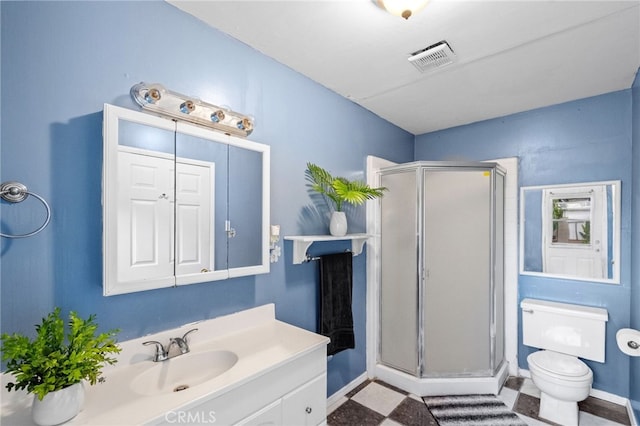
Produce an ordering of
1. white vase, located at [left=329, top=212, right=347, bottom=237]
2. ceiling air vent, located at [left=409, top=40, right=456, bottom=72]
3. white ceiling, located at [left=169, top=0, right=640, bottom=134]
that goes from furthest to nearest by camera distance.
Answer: white vase, located at [left=329, top=212, right=347, bottom=237]
ceiling air vent, located at [left=409, top=40, right=456, bottom=72]
white ceiling, located at [left=169, top=0, right=640, bottom=134]

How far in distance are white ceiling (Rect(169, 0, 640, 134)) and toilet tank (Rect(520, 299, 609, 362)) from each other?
1.70m

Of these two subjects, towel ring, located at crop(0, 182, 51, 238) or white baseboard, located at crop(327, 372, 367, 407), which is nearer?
towel ring, located at crop(0, 182, 51, 238)

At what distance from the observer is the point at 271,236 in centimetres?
173

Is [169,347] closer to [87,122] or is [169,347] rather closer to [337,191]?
[87,122]

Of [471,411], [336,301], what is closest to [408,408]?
[471,411]

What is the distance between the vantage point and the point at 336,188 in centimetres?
188

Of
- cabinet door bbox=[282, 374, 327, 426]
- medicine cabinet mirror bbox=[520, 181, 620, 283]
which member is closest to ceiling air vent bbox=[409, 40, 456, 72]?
medicine cabinet mirror bbox=[520, 181, 620, 283]

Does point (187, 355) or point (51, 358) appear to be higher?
point (51, 358)

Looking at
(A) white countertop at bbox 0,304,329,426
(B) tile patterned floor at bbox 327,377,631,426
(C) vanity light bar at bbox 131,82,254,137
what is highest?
(C) vanity light bar at bbox 131,82,254,137

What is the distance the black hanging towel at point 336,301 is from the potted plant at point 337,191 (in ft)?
0.78

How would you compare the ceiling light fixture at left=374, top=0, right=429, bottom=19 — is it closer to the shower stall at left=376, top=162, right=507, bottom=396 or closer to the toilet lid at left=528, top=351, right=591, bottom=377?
the shower stall at left=376, top=162, right=507, bottom=396

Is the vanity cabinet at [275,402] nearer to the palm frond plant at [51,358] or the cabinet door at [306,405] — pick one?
the cabinet door at [306,405]

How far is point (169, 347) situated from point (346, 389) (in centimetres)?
157

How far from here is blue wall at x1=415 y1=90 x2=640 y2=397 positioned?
Result: 2168 mm
